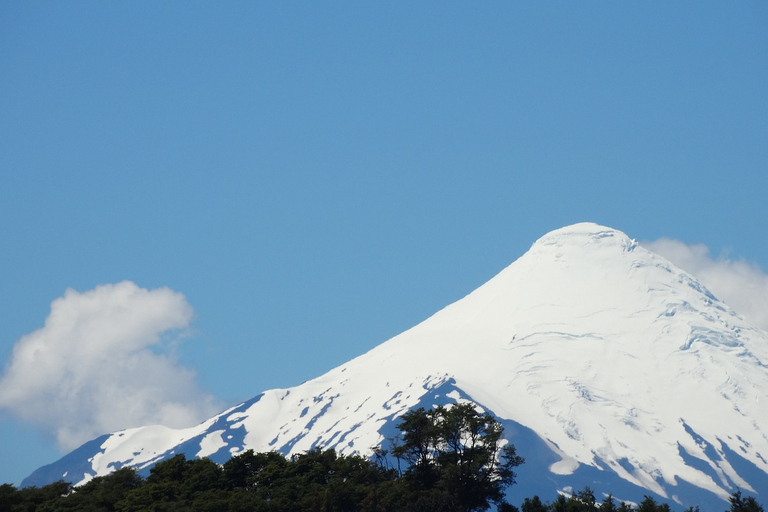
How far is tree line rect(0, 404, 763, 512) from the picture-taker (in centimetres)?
10456

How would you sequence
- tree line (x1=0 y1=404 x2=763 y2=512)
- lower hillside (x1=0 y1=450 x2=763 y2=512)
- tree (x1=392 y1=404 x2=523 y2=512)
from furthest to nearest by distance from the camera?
tree (x1=392 y1=404 x2=523 y2=512)
tree line (x1=0 y1=404 x2=763 y2=512)
lower hillside (x1=0 y1=450 x2=763 y2=512)

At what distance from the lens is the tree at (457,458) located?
349 ft

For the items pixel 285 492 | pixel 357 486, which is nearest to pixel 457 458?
pixel 357 486

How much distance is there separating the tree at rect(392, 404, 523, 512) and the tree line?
98mm

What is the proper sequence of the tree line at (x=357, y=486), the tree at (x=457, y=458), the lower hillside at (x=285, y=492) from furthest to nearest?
the tree at (x=457, y=458) → the tree line at (x=357, y=486) → the lower hillside at (x=285, y=492)

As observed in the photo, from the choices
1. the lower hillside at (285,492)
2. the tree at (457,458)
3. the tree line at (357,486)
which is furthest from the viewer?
the tree at (457,458)

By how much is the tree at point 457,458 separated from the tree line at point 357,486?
10cm

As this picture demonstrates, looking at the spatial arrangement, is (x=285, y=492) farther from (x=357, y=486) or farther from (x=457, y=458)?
(x=457, y=458)

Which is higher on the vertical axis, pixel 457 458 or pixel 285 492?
pixel 285 492

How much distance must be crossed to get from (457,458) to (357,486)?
10.2m

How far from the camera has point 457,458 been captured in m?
109

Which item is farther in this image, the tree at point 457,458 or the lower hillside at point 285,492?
the tree at point 457,458

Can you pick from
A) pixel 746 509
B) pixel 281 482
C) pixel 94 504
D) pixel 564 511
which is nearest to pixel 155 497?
pixel 94 504

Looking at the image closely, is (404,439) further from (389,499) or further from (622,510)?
(622,510)
